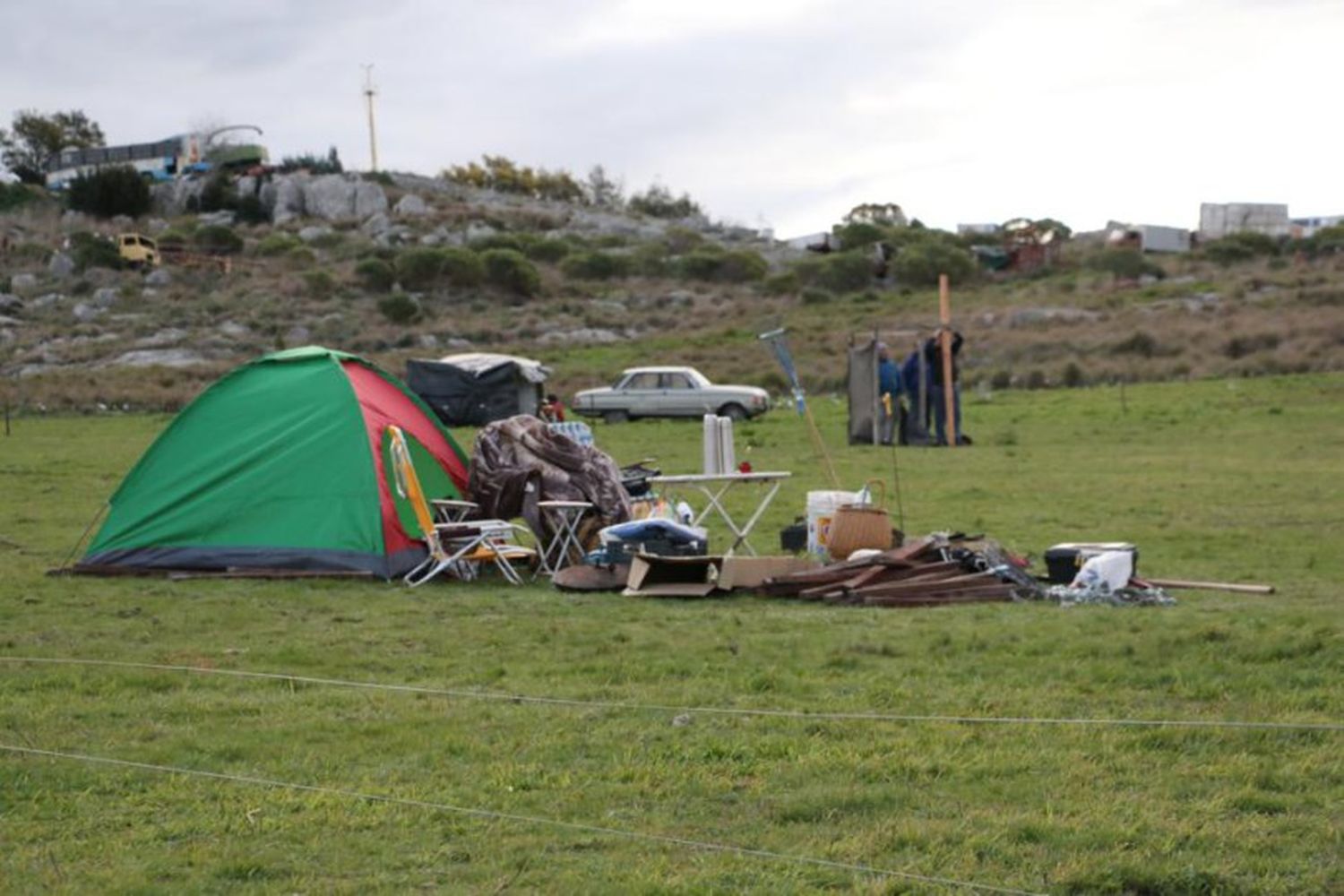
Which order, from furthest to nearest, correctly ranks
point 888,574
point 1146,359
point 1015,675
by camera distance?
point 1146,359, point 888,574, point 1015,675

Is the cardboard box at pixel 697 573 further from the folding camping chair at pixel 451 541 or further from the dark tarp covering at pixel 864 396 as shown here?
the dark tarp covering at pixel 864 396

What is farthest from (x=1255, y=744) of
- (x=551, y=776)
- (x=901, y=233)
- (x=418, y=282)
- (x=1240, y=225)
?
(x=1240, y=225)

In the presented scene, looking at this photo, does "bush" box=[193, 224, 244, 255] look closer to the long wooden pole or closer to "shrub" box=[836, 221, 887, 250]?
"shrub" box=[836, 221, 887, 250]

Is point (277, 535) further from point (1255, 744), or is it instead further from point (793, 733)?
point (1255, 744)

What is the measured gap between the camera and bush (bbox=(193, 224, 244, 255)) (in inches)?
2815

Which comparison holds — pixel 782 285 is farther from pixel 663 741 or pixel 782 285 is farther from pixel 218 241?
pixel 663 741

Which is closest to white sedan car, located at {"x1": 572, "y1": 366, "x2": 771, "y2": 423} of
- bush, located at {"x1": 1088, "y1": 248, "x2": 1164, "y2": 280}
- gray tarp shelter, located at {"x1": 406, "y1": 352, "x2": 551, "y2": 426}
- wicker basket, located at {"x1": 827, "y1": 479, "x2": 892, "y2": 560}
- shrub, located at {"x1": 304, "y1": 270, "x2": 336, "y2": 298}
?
gray tarp shelter, located at {"x1": 406, "y1": 352, "x2": 551, "y2": 426}

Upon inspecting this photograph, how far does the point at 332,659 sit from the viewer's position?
334 inches

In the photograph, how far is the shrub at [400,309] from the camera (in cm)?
5616

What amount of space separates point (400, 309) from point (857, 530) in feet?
154

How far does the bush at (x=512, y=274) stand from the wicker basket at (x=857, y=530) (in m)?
53.0

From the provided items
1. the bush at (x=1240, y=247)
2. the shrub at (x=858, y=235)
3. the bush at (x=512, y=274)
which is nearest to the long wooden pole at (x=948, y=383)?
the bush at (x=512, y=274)

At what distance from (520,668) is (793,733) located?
2036 mm

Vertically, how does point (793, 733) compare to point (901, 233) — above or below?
below
